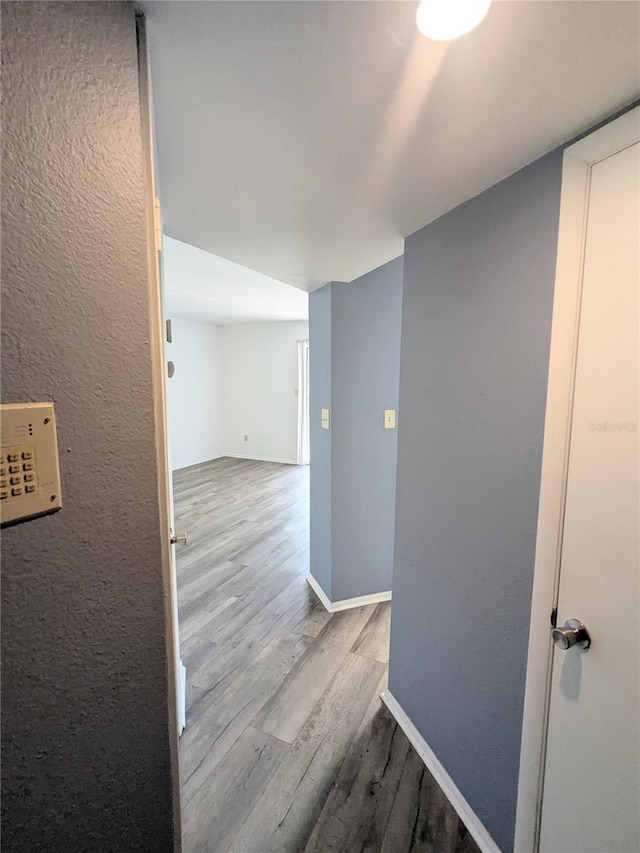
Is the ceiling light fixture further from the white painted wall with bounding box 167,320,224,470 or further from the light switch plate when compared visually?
the white painted wall with bounding box 167,320,224,470

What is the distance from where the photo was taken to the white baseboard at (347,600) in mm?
2314

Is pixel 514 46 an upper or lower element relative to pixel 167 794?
upper

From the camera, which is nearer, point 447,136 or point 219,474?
point 447,136

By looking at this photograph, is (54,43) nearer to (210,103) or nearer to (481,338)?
(210,103)

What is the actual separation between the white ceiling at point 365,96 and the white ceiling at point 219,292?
134cm

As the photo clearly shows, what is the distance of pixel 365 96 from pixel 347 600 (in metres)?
2.44

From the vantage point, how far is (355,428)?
7.36ft

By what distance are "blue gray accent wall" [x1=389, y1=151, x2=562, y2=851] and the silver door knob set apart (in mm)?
112

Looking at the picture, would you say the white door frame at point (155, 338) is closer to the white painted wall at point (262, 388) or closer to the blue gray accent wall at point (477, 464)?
the blue gray accent wall at point (477, 464)

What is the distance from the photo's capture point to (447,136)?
33.2 inches

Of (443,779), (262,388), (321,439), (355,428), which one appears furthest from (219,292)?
(443,779)

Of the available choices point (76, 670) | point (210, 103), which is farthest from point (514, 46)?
point (76, 670)

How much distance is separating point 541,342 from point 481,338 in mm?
203

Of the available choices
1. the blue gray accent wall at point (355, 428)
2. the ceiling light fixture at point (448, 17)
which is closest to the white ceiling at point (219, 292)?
the blue gray accent wall at point (355, 428)
